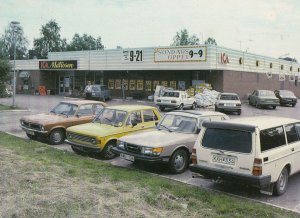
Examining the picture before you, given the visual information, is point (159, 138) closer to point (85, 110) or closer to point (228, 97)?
point (85, 110)

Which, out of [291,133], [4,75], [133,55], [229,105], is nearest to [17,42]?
[133,55]

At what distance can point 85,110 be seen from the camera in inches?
569

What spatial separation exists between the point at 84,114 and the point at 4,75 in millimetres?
14313

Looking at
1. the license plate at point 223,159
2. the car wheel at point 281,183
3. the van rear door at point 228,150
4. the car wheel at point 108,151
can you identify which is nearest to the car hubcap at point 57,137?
the car wheel at point 108,151

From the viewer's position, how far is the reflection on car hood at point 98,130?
1133cm

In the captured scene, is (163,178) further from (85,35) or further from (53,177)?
(85,35)

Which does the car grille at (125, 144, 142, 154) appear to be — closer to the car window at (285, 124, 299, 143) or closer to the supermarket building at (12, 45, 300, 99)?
the car window at (285, 124, 299, 143)

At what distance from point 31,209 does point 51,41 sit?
8209 cm

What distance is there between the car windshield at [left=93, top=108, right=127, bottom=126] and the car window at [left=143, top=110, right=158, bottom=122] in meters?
0.74

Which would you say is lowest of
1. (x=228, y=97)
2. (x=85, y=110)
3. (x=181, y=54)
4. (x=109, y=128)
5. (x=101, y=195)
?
(x=101, y=195)

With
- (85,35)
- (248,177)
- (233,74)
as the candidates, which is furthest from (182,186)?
(85,35)

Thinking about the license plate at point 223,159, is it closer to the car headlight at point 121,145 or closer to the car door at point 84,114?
the car headlight at point 121,145

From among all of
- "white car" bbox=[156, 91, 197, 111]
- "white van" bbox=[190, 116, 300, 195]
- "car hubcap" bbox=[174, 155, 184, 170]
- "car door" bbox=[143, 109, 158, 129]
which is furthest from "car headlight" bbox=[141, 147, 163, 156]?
"white car" bbox=[156, 91, 197, 111]

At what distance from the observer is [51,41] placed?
84312mm
